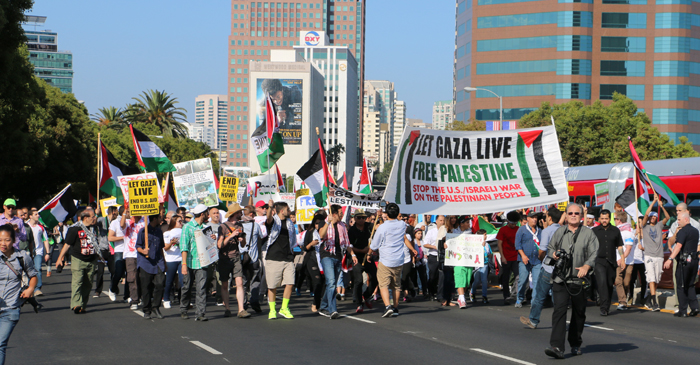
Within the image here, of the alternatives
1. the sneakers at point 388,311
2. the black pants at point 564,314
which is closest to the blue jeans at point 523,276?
the sneakers at point 388,311

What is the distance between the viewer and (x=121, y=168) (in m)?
18.3

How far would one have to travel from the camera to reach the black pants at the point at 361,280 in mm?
12688

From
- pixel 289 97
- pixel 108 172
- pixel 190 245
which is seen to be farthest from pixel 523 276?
pixel 289 97

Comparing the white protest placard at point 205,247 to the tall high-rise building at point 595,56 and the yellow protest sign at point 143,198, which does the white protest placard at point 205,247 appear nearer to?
the yellow protest sign at point 143,198

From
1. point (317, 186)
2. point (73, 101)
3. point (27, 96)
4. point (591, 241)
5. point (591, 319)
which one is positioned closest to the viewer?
point (591, 241)

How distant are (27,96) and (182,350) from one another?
19.8 meters

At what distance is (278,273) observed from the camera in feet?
37.5

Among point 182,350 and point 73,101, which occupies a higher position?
point 73,101

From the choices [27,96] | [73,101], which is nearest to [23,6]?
[27,96]

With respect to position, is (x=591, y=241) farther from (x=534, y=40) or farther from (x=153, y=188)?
(x=534, y=40)

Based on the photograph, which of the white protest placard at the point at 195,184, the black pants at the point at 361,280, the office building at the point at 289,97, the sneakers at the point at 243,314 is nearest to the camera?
the sneakers at the point at 243,314

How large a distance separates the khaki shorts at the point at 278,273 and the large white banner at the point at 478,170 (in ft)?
8.22

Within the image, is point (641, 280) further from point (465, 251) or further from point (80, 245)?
point (80, 245)

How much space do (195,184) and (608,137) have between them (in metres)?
39.2
